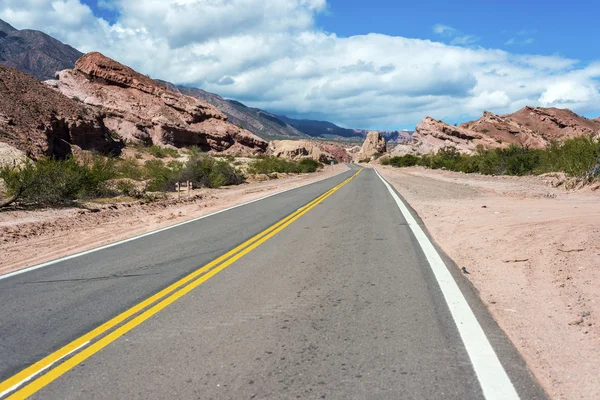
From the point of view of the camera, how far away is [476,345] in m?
4.33

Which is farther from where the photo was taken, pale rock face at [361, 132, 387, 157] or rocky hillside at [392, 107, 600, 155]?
pale rock face at [361, 132, 387, 157]

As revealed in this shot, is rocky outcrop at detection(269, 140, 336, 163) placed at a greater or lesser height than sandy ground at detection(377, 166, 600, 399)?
greater

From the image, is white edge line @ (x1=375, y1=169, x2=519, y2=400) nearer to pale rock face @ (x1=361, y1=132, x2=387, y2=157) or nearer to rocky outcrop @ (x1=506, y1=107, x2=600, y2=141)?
rocky outcrop @ (x1=506, y1=107, x2=600, y2=141)

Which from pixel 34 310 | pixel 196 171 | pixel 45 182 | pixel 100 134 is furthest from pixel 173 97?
pixel 34 310

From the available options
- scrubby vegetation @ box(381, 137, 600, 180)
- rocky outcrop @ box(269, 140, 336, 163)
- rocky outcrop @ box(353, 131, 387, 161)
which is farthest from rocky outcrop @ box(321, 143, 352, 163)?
scrubby vegetation @ box(381, 137, 600, 180)

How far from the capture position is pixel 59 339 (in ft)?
15.7

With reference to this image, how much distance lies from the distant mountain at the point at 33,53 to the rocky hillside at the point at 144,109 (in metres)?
118

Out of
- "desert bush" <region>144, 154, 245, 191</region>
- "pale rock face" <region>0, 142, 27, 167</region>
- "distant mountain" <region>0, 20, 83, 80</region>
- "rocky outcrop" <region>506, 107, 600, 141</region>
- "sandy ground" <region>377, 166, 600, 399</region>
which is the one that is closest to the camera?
"sandy ground" <region>377, 166, 600, 399</region>

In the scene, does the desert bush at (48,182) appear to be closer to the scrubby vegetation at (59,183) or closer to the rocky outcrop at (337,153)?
the scrubby vegetation at (59,183)

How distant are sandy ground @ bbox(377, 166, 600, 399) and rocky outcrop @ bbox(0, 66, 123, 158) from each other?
2371 cm

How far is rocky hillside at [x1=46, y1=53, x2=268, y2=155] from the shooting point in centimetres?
5641

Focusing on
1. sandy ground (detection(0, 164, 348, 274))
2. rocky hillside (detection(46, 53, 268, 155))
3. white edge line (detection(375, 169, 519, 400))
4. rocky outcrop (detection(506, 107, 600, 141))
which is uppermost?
rocky outcrop (detection(506, 107, 600, 141))

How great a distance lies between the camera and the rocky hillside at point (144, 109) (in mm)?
56406

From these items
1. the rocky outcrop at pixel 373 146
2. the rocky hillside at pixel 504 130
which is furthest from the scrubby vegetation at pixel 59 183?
the rocky outcrop at pixel 373 146
